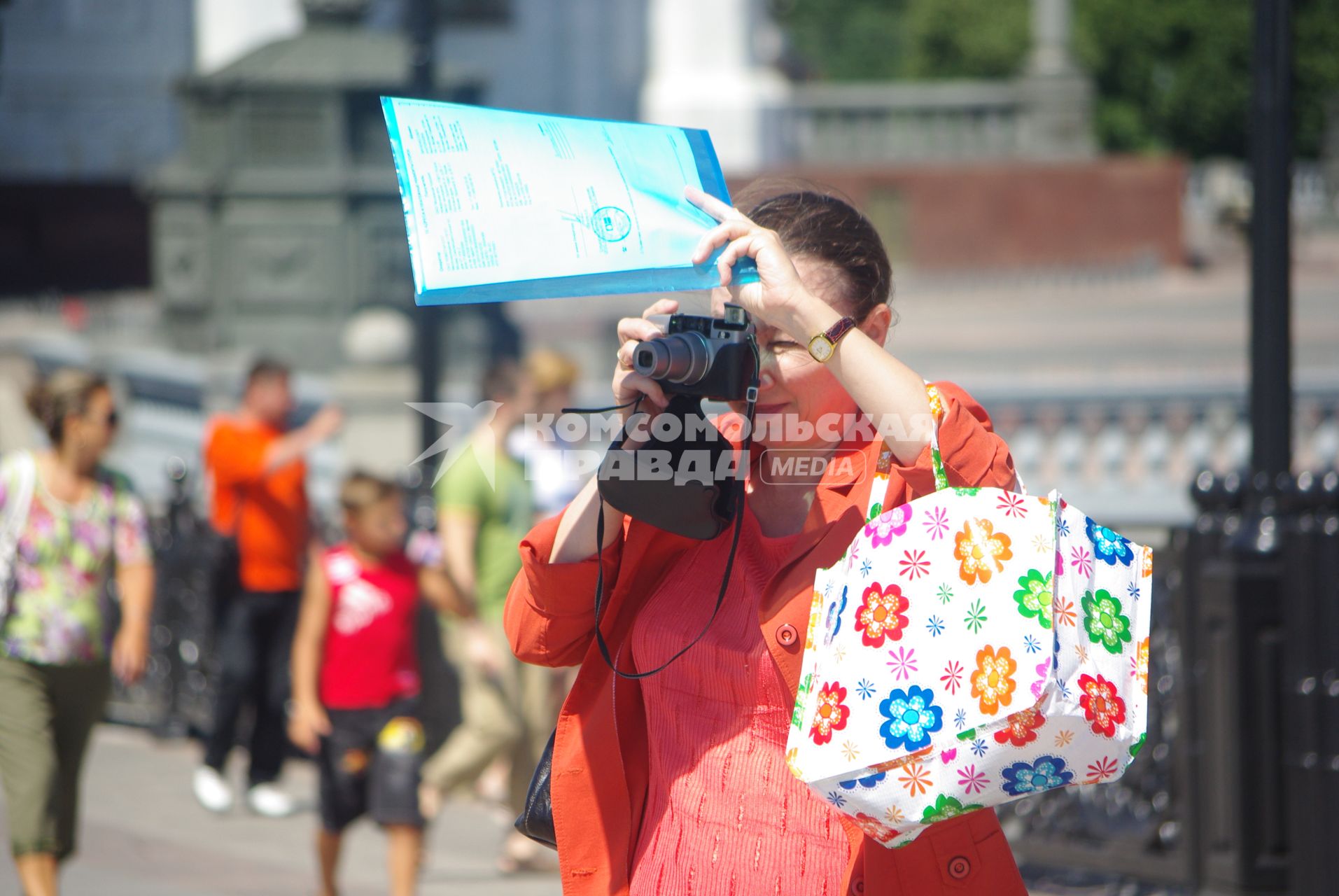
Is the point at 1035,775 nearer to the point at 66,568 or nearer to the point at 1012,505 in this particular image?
the point at 1012,505

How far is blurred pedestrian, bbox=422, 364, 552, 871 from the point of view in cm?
613

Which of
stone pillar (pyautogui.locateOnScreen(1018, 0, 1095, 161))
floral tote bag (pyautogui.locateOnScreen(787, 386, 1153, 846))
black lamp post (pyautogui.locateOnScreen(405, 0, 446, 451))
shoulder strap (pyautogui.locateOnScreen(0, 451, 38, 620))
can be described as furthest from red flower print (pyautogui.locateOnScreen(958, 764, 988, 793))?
stone pillar (pyautogui.locateOnScreen(1018, 0, 1095, 161))

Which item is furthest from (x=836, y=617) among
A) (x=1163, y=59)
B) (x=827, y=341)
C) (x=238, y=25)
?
(x=1163, y=59)

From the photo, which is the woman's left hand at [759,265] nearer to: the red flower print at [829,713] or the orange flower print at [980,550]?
the orange flower print at [980,550]

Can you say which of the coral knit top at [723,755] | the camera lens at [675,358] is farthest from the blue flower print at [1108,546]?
the camera lens at [675,358]

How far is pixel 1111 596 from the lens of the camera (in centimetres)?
221

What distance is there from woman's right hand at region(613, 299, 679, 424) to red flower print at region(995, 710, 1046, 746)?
663 mm

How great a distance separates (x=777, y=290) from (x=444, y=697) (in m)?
5.15

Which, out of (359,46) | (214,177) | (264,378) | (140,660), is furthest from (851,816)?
(214,177)

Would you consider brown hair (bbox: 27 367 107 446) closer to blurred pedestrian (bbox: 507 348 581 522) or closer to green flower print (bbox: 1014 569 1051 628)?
blurred pedestrian (bbox: 507 348 581 522)

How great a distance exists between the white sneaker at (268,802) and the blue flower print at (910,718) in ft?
18.1

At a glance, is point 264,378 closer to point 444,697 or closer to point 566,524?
point 444,697

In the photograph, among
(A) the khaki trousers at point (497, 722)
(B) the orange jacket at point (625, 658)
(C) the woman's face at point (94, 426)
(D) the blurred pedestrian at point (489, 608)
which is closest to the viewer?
(B) the orange jacket at point (625, 658)

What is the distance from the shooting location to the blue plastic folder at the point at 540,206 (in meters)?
2.07
